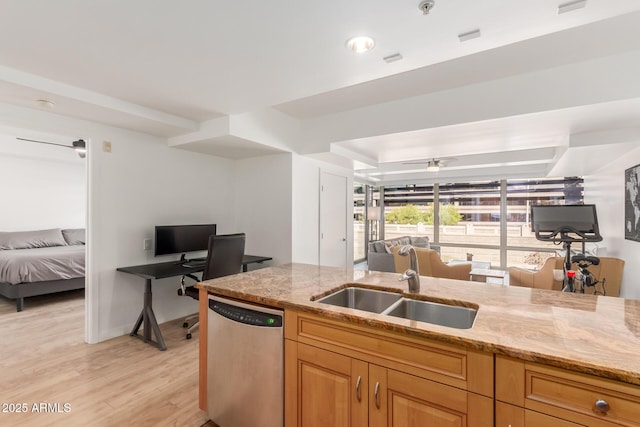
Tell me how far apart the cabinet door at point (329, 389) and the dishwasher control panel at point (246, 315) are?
0.19 m

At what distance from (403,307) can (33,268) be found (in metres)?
5.01

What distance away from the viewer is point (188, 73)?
2244mm

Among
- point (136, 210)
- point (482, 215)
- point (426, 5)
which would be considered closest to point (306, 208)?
point (136, 210)

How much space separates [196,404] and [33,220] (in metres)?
5.88

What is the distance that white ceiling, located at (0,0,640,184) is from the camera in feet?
5.14

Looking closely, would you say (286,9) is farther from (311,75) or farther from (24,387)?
(24,387)

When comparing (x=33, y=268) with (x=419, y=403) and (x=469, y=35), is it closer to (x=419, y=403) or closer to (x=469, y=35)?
(x=419, y=403)

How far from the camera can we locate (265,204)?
4.23 metres

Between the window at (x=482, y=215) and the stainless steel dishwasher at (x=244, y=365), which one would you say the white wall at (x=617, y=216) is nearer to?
the window at (x=482, y=215)

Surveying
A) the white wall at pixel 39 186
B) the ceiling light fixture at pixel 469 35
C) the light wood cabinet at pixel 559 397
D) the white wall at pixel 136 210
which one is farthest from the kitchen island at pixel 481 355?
the white wall at pixel 39 186

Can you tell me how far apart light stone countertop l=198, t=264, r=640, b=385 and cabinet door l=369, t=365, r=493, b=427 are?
195 millimetres

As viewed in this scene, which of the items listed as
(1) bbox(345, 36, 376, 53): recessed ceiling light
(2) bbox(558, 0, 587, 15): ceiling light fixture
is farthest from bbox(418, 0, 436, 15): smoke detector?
(2) bbox(558, 0, 587, 15): ceiling light fixture

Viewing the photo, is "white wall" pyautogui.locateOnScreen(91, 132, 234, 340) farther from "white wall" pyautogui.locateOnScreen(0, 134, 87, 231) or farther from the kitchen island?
"white wall" pyautogui.locateOnScreen(0, 134, 87, 231)

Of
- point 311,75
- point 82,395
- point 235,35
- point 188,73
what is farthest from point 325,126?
point 82,395
